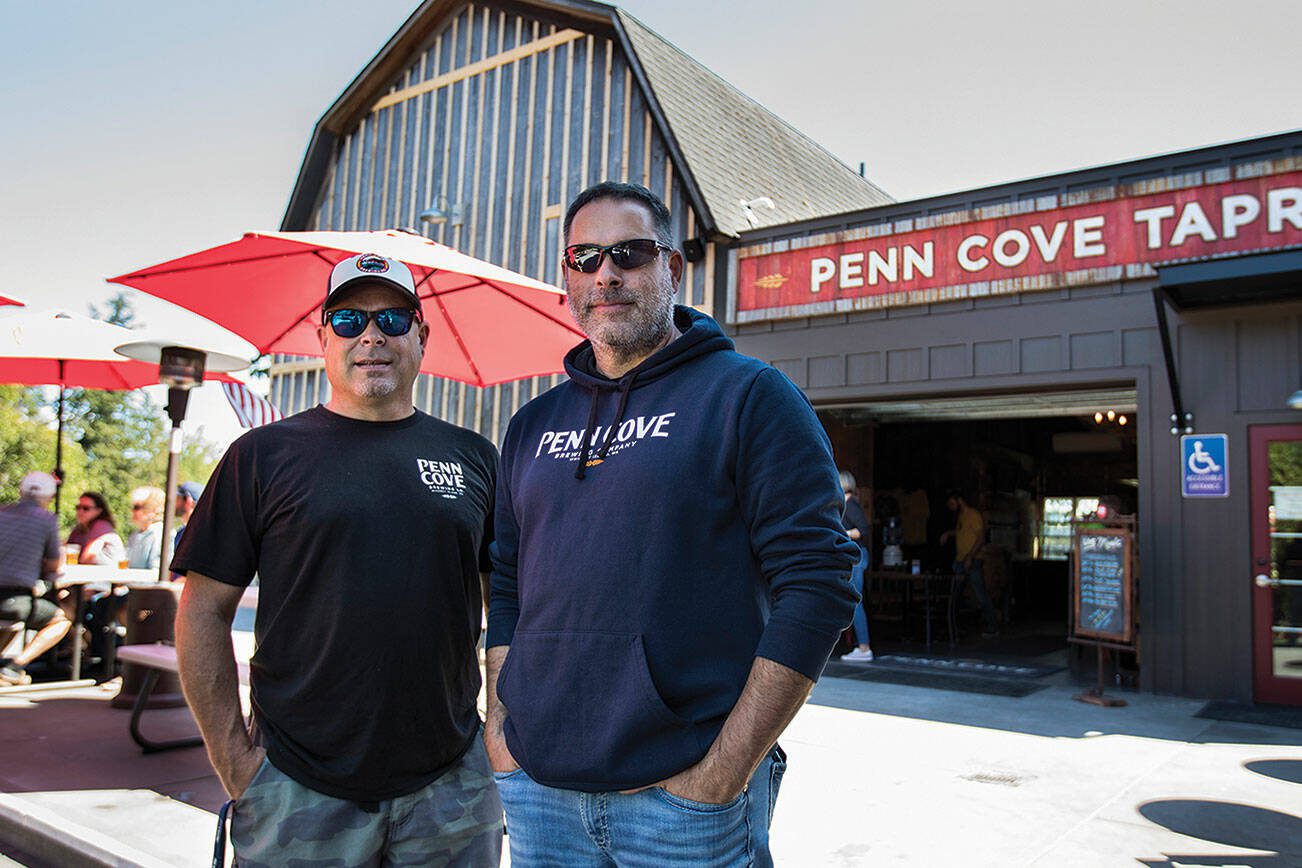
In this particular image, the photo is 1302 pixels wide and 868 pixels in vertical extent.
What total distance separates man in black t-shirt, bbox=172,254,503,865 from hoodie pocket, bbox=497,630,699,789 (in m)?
0.51

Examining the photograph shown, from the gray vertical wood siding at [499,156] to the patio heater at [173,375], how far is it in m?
5.40

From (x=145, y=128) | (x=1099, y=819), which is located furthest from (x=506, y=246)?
(x=1099, y=819)

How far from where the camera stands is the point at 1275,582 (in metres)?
7.65

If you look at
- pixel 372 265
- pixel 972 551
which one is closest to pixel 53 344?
pixel 372 265

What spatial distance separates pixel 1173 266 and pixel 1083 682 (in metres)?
3.69

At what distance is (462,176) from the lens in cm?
1364

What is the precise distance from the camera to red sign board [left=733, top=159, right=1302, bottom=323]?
793cm

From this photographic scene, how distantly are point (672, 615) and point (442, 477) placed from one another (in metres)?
0.94

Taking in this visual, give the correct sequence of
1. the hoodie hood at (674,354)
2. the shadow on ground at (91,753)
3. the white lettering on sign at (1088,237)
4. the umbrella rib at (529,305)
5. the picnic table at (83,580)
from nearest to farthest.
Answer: the hoodie hood at (674,354) → the shadow on ground at (91,753) → the umbrella rib at (529,305) → the picnic table at (83,580) → the white lettering on sign at (1088,237)

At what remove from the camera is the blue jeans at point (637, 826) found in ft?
5.18

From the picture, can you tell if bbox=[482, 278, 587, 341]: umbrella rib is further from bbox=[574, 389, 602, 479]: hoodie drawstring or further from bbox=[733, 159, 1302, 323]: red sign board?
bbox=[733, 159, 1302, 323]: red sign board

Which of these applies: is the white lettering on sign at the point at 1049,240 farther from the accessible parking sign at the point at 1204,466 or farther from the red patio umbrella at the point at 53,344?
the red patio umbrella at the point at 53,344

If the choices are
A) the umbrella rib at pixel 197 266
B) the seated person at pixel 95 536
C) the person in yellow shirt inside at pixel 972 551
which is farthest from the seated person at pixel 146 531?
the person in yellow shirt inside at pixel 972 551

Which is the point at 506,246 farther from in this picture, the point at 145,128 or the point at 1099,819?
the point at 1099,819
